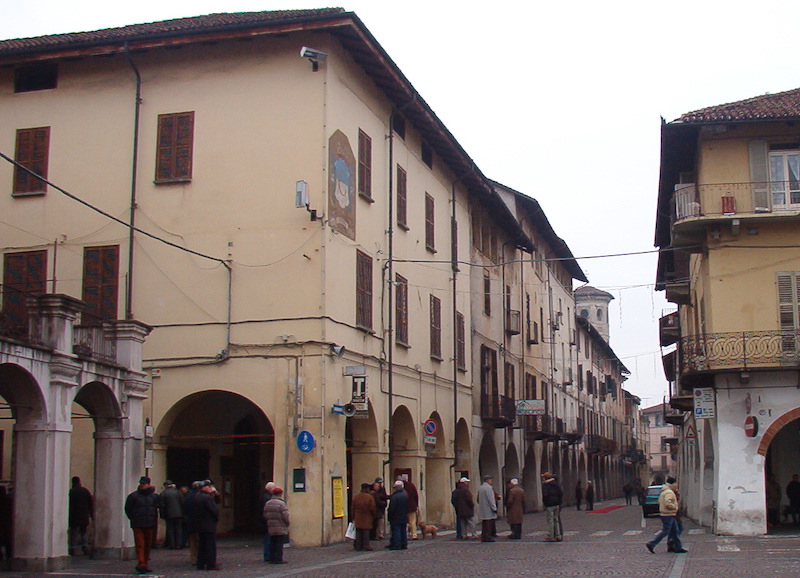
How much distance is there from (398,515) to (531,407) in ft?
54.1

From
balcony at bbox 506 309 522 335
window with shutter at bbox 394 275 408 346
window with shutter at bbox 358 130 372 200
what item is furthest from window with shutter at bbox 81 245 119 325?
balcony at bbox 506 309 522 335

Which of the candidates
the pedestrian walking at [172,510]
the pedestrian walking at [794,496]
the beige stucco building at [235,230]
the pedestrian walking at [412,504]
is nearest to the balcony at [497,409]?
the beige stucco building at [235,230]

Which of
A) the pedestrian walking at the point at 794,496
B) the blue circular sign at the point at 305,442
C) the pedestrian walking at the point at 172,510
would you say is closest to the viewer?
the blue circular sign at the point at 305,442

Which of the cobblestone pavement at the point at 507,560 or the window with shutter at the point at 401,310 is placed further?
the window with shutter at the point at 401,310

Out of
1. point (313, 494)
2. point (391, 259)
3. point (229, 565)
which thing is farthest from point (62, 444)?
point (391, 259)

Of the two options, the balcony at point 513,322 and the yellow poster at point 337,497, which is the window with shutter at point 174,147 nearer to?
the yellow poster at point 337,497

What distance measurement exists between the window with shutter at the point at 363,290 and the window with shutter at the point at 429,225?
5.19 meters

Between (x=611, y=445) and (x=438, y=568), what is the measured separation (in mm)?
58858

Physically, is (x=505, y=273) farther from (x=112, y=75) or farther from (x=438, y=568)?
(x=438, y=568)

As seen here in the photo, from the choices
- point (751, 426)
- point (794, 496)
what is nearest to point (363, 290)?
point (751, 426)

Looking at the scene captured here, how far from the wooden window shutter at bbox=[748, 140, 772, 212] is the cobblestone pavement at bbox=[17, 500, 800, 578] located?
7.68 meters

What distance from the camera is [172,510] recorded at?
2178cm

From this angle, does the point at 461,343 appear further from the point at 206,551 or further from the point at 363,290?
the point at 206,551

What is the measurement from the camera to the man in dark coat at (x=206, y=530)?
17484 millimetres
